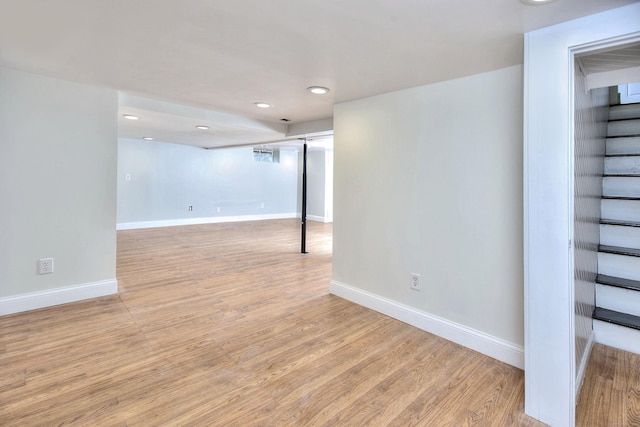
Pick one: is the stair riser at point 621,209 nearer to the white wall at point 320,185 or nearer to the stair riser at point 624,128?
the stair riser at point 624,128

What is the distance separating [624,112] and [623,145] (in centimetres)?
48

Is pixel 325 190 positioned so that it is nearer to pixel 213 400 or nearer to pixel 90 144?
pixel 90 144

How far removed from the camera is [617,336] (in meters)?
2.34

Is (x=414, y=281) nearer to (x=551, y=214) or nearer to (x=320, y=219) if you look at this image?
(x=551, y=214)

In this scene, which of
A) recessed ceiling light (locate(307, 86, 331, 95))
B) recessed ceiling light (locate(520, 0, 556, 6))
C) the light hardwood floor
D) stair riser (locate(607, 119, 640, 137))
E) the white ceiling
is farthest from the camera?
stair riser (locate(607, 119, 640, 137))

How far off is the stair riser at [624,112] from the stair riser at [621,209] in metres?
1.05

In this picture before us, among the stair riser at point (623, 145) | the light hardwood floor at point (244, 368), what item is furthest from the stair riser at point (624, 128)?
the light hardwood floor at point (244, 368)

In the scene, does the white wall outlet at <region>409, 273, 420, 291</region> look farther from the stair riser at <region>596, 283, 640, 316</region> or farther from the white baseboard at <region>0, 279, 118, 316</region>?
the white baseboard at <region>0, 279, 118, 316</region>

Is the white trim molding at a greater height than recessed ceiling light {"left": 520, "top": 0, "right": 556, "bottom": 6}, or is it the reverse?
recessed ceiling light {"left": 520, "top": 0, "right": 556, "bottom": 6}

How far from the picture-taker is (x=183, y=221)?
8.27 meters

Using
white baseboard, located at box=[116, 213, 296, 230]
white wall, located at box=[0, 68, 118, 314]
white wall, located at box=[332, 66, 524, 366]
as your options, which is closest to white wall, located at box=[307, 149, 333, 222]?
white baseboard, located at box=[116, 213, 296, 230]

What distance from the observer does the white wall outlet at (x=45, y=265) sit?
2935 mm

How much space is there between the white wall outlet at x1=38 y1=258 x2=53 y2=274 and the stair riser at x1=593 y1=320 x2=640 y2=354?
15.2 feet

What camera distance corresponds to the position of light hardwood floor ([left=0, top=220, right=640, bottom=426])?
5.50 feet
